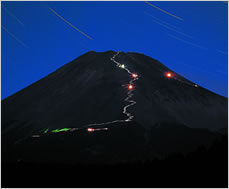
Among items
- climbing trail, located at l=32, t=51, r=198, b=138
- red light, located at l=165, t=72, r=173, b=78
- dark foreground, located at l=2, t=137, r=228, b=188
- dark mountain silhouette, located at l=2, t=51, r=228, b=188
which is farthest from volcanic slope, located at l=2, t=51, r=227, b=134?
dark foreground, located at l=2, t=137, r=228, b=188

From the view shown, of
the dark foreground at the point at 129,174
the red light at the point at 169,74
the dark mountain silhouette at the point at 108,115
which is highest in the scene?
the red light at the point at 169,74

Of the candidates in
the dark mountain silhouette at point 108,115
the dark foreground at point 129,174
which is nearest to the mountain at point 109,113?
the dark mountain silhouette at point 108,115

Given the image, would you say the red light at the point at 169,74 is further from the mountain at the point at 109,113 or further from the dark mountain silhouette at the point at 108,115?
the dark mountain silhouette at the point at 108,115

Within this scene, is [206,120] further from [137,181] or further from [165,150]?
[137,181]

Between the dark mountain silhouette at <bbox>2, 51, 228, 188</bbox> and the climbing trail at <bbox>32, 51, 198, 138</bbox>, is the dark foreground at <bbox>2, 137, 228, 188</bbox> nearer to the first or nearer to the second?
the dark mountain silhouette at <bbox>2, 51, 228, 188</bbox>

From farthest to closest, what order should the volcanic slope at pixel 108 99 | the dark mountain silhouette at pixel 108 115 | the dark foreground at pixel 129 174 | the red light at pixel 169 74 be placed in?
the red light at pixel 169 74, the volcanic slope at pixel 108 99, the dark mountain silhouette at pixel 108 115, the dark foreground at pixel 129 174

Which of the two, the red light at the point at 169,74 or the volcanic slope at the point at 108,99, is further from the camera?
the red light at the point at 169,74

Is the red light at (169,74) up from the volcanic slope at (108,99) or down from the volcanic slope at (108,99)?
up

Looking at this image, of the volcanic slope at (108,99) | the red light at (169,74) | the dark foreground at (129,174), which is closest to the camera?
the dark foreground at (129,174)

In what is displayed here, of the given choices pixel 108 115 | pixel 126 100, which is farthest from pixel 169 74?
pixel 108 115
